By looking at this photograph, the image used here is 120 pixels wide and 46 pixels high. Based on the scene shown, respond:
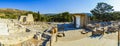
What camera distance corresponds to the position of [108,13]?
1248 inches

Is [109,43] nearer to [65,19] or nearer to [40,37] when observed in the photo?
[40,37]

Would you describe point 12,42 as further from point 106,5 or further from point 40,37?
point 106,5

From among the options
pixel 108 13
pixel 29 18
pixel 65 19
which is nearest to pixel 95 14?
pixel 108 13

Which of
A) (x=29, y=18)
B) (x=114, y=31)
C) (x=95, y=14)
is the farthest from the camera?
(x=95, y=14)

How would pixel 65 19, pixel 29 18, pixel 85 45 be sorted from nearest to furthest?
pixel 85 45 → pixel 29 18 → pixel 65 19

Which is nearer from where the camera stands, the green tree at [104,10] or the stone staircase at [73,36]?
the stone staircase at [73,36]

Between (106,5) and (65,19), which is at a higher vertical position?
(106,5)

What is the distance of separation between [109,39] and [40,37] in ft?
16.0

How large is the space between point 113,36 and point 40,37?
4988 mm

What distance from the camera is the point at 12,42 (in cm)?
1395

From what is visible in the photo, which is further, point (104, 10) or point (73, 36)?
point (104, 10)

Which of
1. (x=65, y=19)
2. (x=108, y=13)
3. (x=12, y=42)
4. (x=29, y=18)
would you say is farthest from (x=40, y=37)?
(x=65, y=19)

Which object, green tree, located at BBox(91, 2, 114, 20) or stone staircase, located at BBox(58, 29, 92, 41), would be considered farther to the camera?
green tree, located at BBox(91, 2, 114, 20)

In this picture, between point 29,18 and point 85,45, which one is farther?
point 29,18
